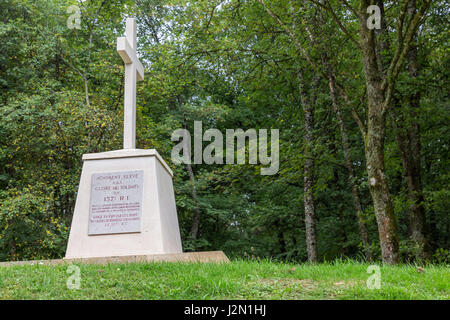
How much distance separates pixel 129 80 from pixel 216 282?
17.7 ft

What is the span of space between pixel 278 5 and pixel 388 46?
9.57ft

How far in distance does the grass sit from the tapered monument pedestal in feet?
5.23

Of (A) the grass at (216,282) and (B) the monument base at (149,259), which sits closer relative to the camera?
(A) the grass at (216,282)

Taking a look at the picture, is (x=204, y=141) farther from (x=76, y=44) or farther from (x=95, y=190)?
(x=95, y=190)

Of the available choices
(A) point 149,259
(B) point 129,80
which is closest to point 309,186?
(B) point 129,80

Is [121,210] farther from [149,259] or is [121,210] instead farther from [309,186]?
[309,186]

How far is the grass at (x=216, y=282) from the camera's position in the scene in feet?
12.7

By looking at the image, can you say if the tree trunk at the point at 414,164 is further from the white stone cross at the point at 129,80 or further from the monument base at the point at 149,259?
the white stone cross at the point at 129,80

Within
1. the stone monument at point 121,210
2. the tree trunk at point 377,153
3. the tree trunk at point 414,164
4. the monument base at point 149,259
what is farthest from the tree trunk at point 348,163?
the monument base at point 149,259

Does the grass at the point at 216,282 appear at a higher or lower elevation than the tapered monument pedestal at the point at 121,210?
lower

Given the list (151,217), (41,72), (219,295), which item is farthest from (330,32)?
(41,72)

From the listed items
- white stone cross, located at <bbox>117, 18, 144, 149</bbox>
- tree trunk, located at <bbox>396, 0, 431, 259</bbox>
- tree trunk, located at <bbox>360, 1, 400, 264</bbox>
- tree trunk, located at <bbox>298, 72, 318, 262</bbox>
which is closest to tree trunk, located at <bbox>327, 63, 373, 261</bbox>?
tree trunk, located at <bbox>298, 72, 318, 262</bbox>

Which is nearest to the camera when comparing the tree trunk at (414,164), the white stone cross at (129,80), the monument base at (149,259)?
the monument base at (149,259)

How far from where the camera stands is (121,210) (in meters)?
6.97
